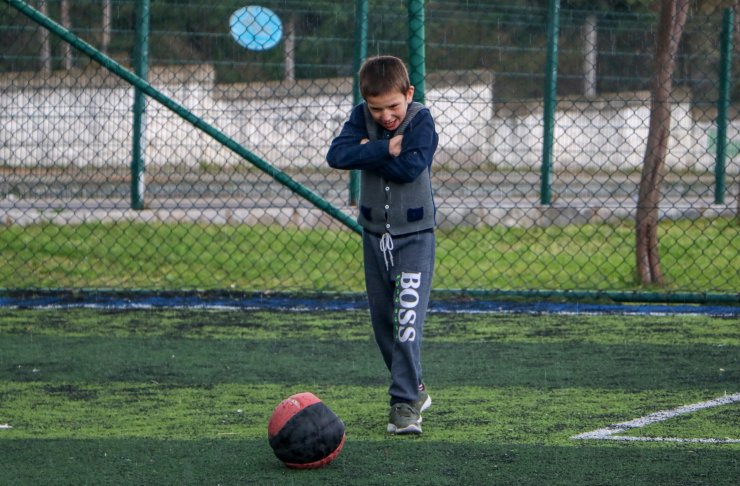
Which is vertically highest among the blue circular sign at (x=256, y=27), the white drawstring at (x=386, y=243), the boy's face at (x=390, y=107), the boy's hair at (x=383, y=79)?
the blue circular sign at (x=256, y=27)

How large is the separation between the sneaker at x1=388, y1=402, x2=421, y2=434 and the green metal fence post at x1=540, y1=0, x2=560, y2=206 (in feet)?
21.0

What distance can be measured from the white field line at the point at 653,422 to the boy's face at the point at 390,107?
55.8 inches

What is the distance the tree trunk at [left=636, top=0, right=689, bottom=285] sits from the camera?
8.52 metres

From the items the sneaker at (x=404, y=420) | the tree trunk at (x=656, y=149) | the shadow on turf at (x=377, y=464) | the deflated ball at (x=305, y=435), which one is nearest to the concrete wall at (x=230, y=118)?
the tree trunk at (x=656, y=149)

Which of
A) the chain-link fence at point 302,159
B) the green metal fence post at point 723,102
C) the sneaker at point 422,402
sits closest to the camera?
the sneaker at point 422,402

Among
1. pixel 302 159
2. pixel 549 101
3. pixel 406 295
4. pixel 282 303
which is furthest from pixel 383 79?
pixel 302 159

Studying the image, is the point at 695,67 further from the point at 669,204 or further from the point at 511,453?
the point at 511,453

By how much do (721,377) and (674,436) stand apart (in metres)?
1.33

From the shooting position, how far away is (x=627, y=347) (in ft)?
21.4

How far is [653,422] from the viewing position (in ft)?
15.6

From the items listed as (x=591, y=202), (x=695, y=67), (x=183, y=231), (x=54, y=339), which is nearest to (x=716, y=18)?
(x=695, y=67)

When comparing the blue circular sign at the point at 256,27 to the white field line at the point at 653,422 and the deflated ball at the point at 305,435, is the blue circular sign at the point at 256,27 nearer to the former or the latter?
the white field line at the point at 653,422

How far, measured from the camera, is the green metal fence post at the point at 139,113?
33.2 ft

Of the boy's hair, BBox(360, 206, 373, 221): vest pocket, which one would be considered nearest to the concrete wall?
BBox(360, 206, 373, 221): vest pocket
